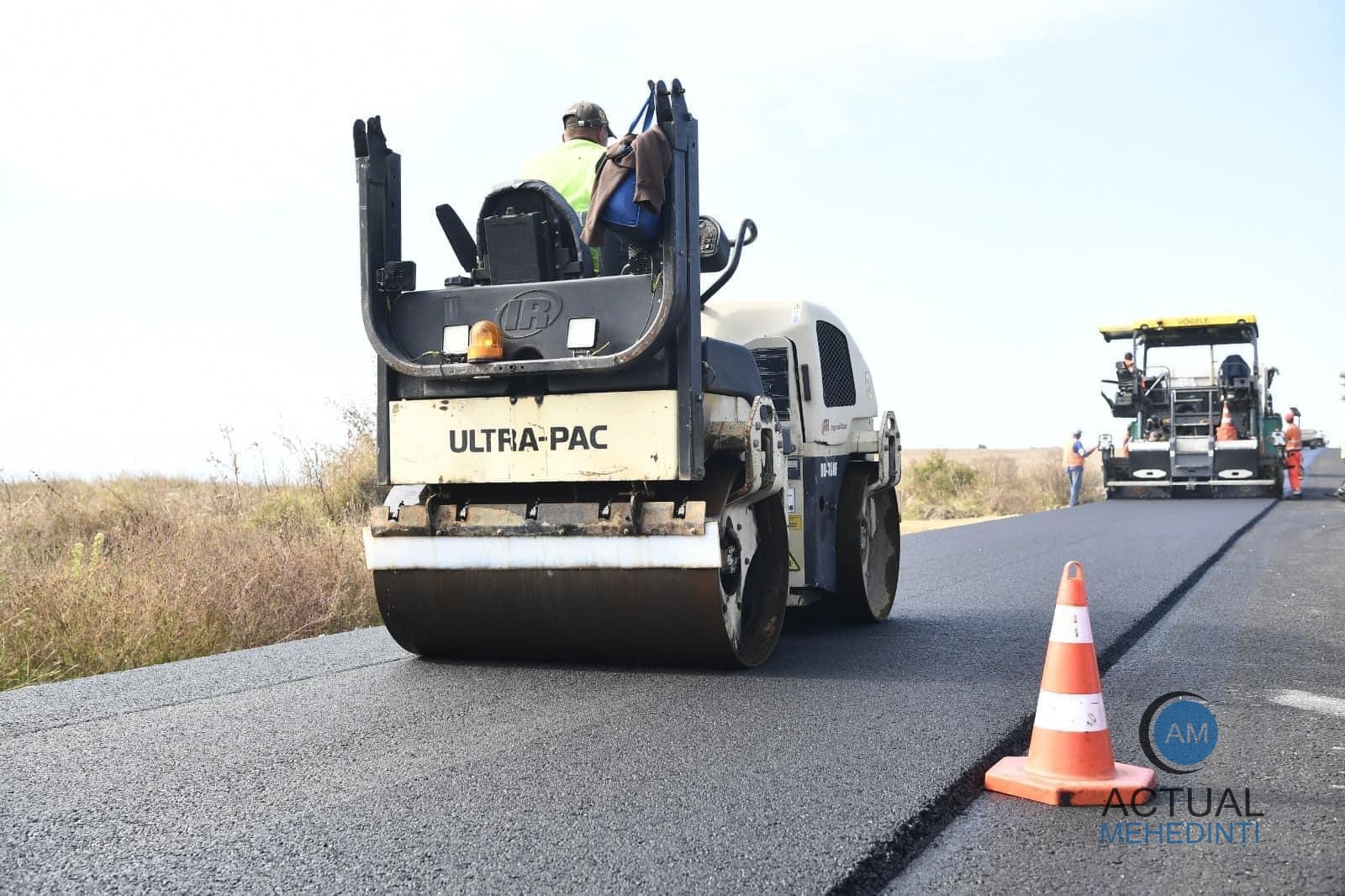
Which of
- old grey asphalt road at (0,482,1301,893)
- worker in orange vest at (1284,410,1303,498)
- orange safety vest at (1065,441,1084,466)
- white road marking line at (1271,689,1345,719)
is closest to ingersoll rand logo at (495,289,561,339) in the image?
old grey asphalt road at (0,482,1301,893)

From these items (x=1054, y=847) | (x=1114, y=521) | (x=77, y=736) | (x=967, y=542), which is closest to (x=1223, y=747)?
(x=1054, y=847)

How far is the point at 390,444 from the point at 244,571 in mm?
3096

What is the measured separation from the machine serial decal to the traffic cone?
83.8 inches

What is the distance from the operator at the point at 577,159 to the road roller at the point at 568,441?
19 centimetres

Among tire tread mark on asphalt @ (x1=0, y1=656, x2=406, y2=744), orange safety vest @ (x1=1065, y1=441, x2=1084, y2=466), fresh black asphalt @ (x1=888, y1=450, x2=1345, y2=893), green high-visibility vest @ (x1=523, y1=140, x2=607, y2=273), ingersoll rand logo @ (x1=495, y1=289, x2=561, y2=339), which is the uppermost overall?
green high-visibility vest @ (x1=523, y1=140, x2=607, y2=273)

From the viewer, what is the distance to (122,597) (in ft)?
23.9

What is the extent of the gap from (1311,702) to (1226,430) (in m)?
20.2

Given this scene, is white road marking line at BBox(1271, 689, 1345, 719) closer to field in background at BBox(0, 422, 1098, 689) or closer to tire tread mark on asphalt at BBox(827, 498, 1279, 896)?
tire tread mark on asphalt at BBox(827, 498, 1279, 896)

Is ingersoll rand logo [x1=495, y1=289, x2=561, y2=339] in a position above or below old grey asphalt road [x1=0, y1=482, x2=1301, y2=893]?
above

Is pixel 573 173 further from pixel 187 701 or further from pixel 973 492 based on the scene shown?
pixel 973 492

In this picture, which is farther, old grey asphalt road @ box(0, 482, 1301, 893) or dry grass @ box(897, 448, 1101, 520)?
dry grass @ box(897, 448, 1101, 520)

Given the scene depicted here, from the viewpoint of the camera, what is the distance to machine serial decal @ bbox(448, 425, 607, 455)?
5254 mm

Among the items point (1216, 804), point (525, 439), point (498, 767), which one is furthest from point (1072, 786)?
point (525, 439)

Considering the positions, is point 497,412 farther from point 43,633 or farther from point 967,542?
point 967,542
